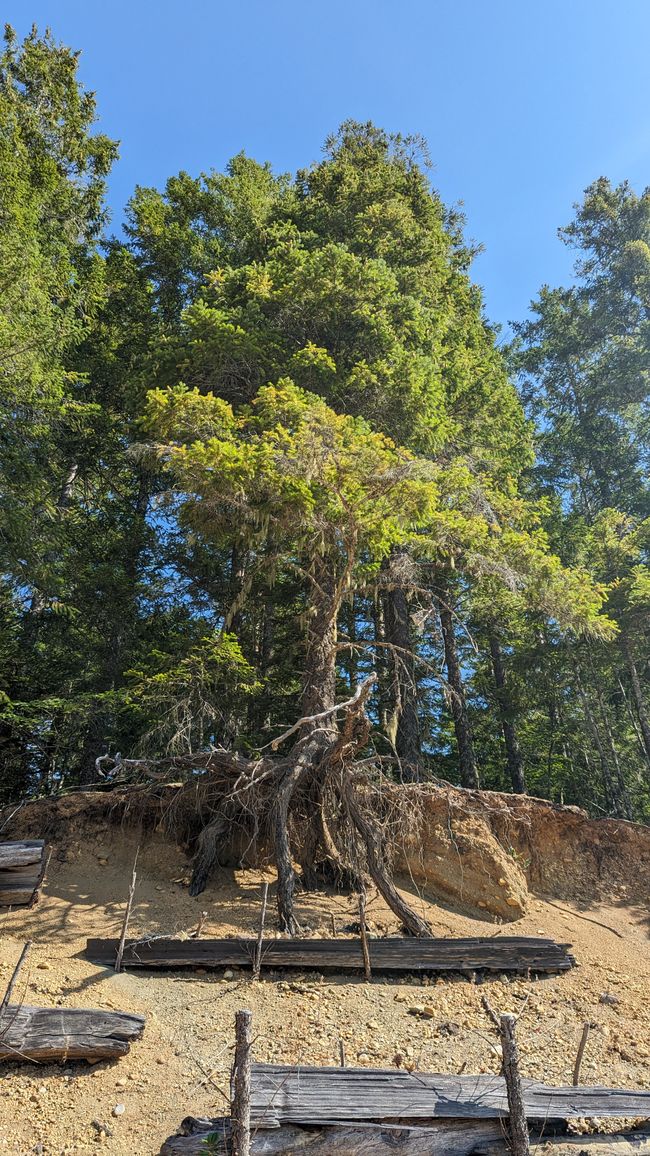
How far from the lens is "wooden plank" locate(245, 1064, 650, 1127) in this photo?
5.39 m

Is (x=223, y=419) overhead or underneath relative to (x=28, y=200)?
underneath

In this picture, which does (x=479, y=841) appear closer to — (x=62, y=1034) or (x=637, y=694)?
(x=637, y=694)

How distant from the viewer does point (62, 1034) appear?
22.0 feet

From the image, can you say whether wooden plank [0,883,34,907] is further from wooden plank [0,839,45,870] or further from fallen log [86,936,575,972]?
fallen log [86,936,575,972]

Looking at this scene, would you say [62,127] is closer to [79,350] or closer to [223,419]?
[79,350]

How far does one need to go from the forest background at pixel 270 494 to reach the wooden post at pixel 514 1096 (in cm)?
628

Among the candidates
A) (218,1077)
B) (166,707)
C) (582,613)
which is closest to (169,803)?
(166,707)

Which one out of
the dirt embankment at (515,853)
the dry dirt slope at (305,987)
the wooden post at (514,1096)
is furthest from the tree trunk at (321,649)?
the wooden post at (514,1096)

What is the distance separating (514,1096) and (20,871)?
22.6 ft

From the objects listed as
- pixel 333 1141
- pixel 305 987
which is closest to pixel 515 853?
pixel 305 987

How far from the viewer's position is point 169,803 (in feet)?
40.3

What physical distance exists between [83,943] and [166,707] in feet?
13.1

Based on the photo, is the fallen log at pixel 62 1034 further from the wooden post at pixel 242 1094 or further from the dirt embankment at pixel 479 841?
the dirt embankment at pixel 479 841

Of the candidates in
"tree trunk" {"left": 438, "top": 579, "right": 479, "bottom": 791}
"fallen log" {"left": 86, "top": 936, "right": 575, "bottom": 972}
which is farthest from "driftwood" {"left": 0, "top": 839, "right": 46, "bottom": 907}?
"tree trunk" {"left": 438, "top": 579, "right": 479, "bottom": 791}
